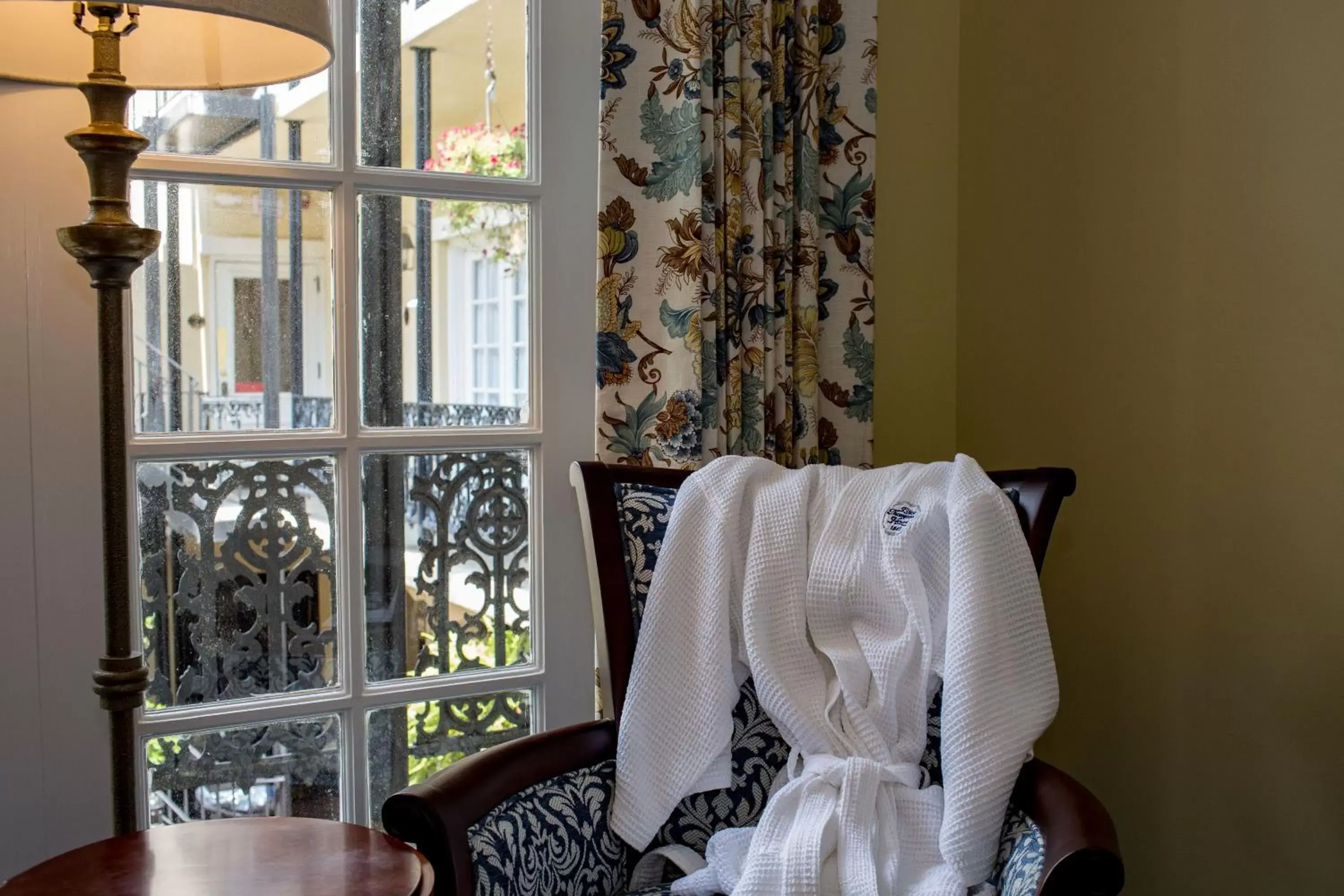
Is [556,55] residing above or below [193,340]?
above

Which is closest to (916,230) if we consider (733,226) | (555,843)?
(733,226)

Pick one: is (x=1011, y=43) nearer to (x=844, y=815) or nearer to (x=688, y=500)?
(x=688, y=500)

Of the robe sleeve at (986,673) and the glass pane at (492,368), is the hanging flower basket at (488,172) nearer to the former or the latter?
the glass pane at (492,368)

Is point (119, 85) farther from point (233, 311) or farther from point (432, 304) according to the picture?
point (432, 304)

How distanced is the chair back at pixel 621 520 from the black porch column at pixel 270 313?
0.47 metres

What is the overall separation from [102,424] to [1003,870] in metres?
1.11

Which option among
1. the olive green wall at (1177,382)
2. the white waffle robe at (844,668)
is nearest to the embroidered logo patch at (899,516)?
the white waffle robe at (844,668)

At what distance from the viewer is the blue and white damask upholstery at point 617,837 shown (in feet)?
3.92

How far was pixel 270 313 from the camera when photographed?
1684 millimetres

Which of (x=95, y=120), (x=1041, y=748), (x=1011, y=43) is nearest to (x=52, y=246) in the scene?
(x=95, y=120)

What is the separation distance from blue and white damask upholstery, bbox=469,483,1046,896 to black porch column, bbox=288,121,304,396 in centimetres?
53

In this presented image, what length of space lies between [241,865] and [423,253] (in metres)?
0.97

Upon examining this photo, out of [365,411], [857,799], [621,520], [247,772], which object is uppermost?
[365,411]

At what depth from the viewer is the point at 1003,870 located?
1215 mm
